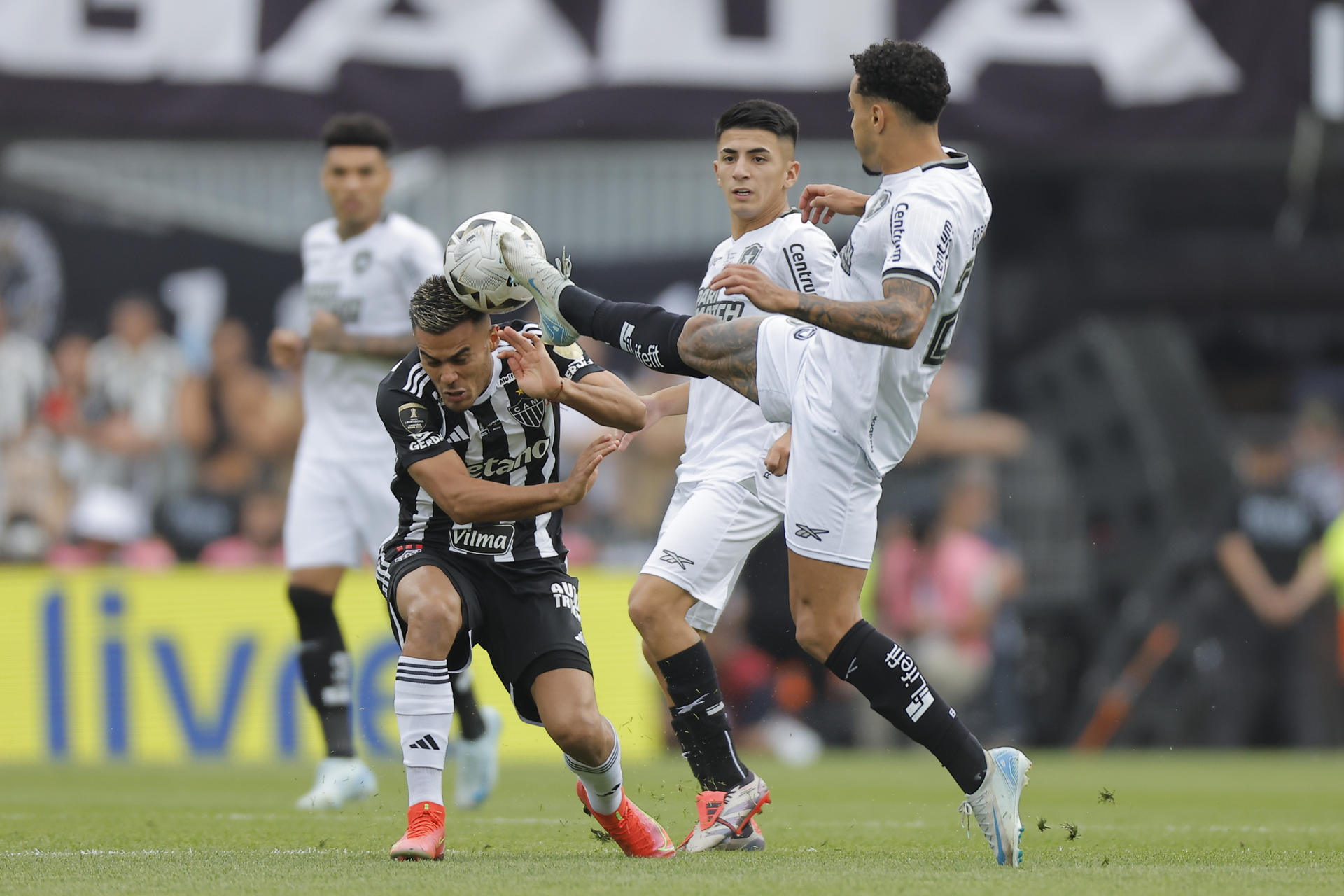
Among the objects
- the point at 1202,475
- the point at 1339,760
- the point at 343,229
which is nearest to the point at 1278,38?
the point at 1202,475

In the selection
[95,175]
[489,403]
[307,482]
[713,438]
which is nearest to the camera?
[489,403]

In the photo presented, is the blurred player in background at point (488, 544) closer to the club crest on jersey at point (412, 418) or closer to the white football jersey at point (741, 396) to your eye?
the club crest on jersey at point (412, 418)

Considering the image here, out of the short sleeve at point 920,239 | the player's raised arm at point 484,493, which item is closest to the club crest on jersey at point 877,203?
the short sleeve at point 920,239

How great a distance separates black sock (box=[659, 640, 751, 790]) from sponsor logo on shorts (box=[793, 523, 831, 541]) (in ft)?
2.20

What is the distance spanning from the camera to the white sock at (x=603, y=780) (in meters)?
5.38

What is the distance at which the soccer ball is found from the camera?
17.9 ft

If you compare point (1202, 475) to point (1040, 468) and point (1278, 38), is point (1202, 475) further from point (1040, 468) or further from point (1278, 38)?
point (1278, 38)

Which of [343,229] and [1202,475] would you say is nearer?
[343,229]

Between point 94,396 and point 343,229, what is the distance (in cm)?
549

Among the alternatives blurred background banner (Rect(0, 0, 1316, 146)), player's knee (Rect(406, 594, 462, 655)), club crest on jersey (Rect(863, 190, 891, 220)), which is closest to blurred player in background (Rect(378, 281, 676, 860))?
player's knee (Rect(406, 594, 462, 655))

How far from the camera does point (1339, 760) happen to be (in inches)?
468

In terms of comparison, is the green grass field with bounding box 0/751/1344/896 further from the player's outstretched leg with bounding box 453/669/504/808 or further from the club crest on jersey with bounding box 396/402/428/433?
the club crest on jersey with bounding box 396/402/428/433

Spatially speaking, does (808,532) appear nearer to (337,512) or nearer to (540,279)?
(540,279)

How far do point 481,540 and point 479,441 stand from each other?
30 cm
